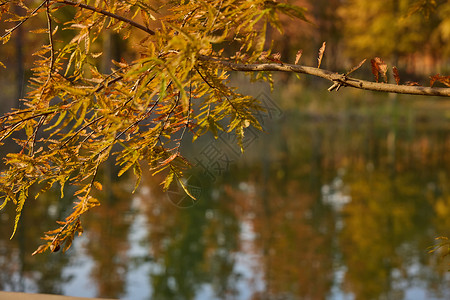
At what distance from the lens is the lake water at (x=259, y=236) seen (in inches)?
314

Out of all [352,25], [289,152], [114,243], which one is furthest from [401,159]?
[352,25]

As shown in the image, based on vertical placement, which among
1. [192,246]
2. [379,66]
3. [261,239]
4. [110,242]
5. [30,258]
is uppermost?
[261,239]

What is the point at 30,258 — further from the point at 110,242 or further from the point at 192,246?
the point at 192,246

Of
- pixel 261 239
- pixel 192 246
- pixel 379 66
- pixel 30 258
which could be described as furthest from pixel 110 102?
pixel 30 258

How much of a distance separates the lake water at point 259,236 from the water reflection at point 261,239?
2cm

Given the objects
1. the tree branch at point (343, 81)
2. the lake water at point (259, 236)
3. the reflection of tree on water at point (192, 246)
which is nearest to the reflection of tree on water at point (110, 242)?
the lake water at point (259, 236)

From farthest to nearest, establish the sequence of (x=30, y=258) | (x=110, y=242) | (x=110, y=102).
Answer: (x=110, y=242)
(x=30, y=258)
(x=110, y=102)

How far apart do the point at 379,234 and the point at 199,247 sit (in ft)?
10.5

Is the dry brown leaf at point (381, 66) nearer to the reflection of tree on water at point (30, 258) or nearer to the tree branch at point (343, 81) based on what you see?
the tree branch at point (343, 81)

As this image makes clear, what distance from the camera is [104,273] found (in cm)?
837

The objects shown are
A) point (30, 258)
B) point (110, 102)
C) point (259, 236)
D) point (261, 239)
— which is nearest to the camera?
point (110, 102)

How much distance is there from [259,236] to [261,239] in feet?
0.53

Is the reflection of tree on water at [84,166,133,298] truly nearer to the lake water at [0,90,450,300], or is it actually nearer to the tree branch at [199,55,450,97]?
the lake water at [0,90,450,300]

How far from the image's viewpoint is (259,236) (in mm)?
9805
